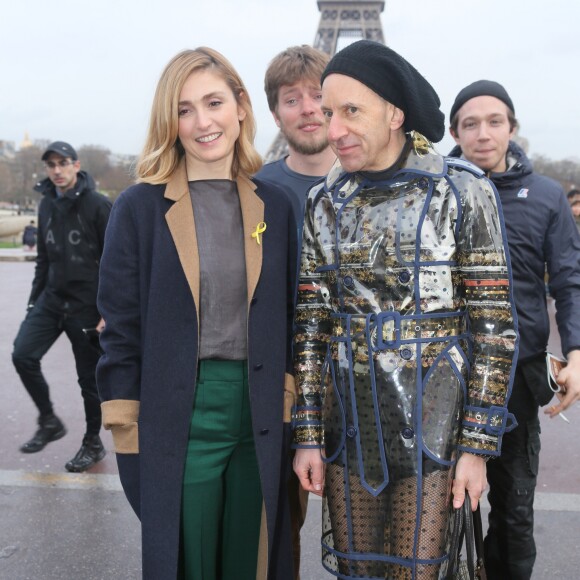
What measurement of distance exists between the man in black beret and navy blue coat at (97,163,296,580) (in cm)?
27

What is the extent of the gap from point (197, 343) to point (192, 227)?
369 millimetres

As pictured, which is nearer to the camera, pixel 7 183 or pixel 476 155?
pixel 476 155

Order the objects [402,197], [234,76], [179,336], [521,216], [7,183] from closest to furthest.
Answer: [402,197], [179,336], [234,76], [521,216], [7,183]

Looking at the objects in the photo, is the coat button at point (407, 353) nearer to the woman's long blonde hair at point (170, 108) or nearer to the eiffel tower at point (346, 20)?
the woman's long blonde hair at point (170, 108)

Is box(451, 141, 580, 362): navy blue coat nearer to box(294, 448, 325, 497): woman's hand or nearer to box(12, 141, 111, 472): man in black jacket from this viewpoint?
box(294, 448, 325, 497): woman's hand

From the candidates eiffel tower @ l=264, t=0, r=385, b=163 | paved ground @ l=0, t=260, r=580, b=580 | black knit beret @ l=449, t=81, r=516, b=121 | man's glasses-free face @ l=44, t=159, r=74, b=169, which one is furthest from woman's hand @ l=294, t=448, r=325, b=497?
eiffel tower @ l=264, t=0, r=385, b=163

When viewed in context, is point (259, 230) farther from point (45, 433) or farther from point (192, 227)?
point (45, 433)

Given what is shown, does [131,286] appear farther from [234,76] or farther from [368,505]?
[368,505]

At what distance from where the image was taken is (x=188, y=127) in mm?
2160

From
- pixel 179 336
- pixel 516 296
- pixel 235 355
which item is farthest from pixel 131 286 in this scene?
pixel 516 296

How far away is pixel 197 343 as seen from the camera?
2074 millimetres

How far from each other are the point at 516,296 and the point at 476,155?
599 mm

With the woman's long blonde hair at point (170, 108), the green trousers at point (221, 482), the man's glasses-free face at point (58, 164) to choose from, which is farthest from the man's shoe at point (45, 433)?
the woman's long blonde hair at point (170, 108)

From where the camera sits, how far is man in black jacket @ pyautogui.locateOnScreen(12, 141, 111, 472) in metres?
4.64
